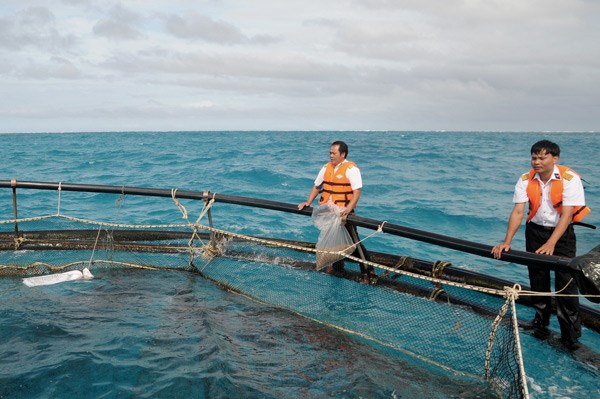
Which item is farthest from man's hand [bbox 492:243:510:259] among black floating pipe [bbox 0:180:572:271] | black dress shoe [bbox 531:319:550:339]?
black dress shoe [bbox 531:319:550:339]

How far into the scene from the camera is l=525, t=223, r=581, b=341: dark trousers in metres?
5.07

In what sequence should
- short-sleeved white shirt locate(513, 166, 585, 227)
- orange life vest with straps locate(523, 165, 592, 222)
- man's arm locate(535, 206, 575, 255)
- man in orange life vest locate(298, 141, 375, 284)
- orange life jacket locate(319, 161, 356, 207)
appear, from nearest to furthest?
man's arm locate(535, 206, 575, 255)
short-sleeved white shirt locate(513, 166, 585, 227)
orange life vest with straps locate(523, 165, 592, 222)
man in orange life vest locate(298, 141, 375, 284)
orange life jacket locate(319, 161, 356, 207)

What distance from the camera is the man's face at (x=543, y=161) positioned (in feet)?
16.6

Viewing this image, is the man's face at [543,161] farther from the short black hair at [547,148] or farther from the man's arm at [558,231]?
the man's arm at [558,231]

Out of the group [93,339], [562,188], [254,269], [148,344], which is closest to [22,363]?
[93,339]

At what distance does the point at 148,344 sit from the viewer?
16.1ft

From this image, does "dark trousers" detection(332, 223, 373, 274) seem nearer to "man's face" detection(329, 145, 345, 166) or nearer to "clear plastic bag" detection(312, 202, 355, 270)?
"clear plastic bag" detection(312, 202, 355, 270)

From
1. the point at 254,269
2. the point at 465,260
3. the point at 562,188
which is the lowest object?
the point at 465,260

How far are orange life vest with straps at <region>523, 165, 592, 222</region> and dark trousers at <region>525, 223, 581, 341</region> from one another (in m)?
0.21

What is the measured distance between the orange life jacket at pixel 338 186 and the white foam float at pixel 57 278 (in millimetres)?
3768

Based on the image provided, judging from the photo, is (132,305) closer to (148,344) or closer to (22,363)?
(148,344)

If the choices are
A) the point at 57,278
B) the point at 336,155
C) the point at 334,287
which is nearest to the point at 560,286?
the point at 334,287

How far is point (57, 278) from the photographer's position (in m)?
6.94

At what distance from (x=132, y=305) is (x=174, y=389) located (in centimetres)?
212
